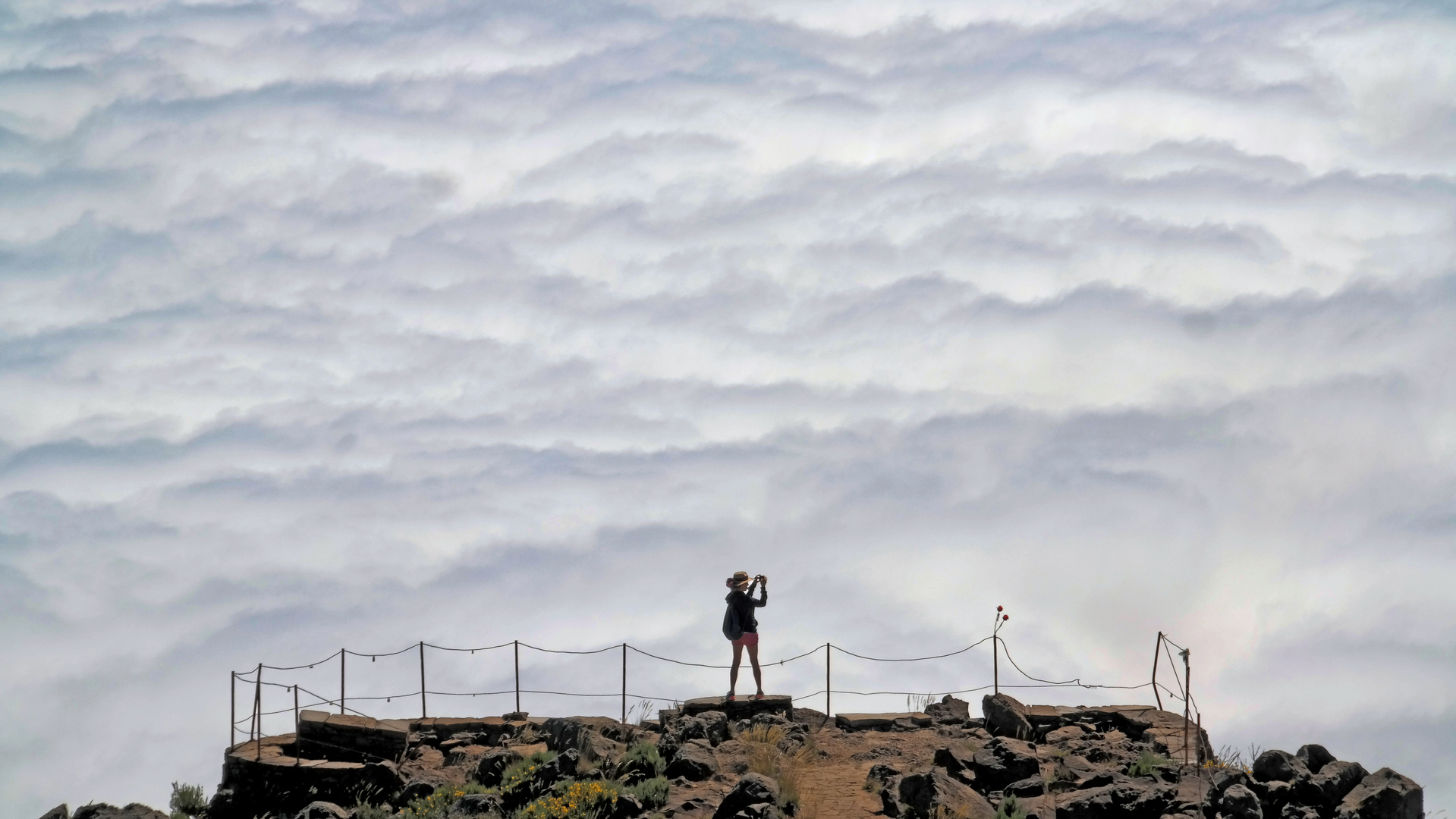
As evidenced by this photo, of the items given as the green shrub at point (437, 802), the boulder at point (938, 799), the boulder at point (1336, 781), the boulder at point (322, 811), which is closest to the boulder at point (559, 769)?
the green shrub at point (437, 802)

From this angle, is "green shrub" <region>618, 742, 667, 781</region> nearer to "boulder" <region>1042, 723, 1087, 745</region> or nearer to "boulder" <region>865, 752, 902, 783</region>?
"boulder" <region>865, 752, 902, 783</region>

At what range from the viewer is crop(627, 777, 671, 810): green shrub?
2083 cm

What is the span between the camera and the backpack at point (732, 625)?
24016 millimetres

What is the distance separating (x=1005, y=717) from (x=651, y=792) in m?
6.91

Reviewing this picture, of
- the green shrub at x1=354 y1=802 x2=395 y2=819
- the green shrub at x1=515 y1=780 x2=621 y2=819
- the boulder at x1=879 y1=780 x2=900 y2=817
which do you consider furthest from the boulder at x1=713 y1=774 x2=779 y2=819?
the green shrub at x1=354 y1=802 x2=395 y2=819

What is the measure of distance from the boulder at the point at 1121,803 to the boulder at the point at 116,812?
1401cm

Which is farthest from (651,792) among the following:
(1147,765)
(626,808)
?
(1147,765)

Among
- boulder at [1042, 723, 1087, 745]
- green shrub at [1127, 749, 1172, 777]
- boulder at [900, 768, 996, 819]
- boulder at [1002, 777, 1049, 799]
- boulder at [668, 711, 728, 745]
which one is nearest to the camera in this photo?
boulder at [900, 768, 996, 819]

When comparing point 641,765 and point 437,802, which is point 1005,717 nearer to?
point 641,765

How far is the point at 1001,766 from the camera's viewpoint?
69.5ft

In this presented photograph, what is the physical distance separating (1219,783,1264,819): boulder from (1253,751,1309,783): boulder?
1.29 meters

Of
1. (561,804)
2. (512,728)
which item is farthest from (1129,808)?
(512,728)

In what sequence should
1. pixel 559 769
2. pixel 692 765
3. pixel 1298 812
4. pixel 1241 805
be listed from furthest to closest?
pixel 692 765
pixel 559 769
pixel 1298 812
pixel 1241 805

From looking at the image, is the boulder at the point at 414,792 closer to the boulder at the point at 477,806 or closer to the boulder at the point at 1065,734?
the boulder at the point at 477,806
